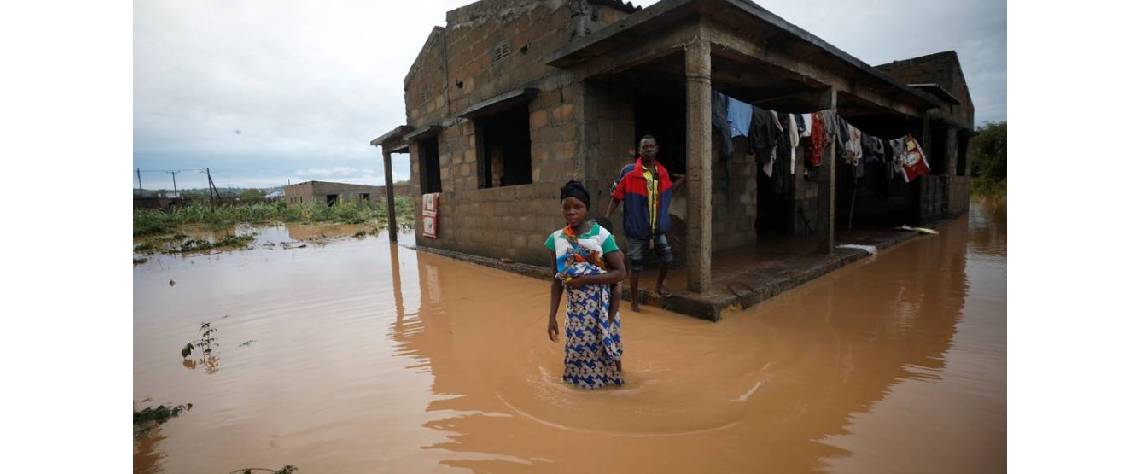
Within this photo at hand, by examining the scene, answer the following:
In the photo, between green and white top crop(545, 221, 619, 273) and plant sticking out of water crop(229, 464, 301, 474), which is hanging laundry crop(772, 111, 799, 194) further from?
plant sticking out of water crop(229, 464, 301, 474)

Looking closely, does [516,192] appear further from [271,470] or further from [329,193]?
[329,193]

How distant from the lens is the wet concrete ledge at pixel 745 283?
14.7ft

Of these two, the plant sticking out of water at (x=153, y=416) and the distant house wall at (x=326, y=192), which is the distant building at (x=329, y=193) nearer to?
the distant house wall at (x=326, y=192)

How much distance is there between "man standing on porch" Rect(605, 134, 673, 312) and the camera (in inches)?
181

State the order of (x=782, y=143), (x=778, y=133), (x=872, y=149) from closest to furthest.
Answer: (x=778, y=133), (x=782, y=143), (x=872, y=149)

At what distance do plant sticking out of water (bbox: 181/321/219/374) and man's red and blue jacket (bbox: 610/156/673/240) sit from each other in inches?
146

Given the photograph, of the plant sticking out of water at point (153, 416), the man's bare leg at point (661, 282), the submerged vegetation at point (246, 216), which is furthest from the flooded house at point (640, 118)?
the submerged vegetation at point (246, 216)

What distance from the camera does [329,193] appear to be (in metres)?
31.3

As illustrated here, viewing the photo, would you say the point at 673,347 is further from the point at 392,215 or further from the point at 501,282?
the point at 392,215

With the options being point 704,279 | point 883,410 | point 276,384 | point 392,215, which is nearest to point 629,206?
point 704,279

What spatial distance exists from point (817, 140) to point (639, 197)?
3796 mm

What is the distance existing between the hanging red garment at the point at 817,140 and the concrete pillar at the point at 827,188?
9cm

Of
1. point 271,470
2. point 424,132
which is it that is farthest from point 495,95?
point 271,470

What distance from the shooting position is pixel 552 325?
287 cm
